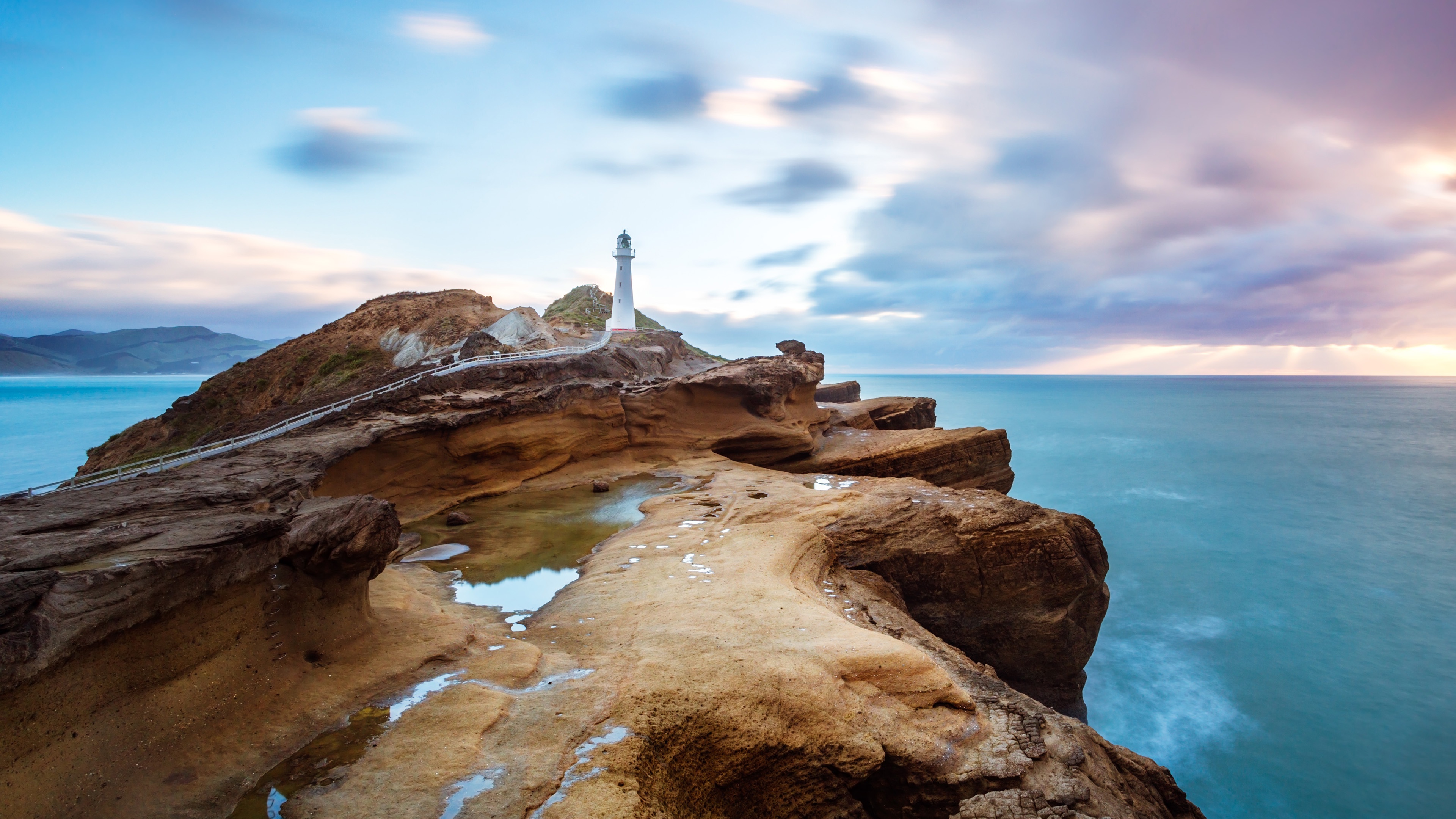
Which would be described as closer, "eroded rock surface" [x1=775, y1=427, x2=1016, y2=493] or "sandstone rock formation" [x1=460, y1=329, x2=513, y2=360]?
"eroded rock surface" [x1=775, y1=427, x2=1016, y2=493]

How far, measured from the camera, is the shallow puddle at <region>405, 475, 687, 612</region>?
1008 cm

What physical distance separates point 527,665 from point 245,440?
10.9 metres

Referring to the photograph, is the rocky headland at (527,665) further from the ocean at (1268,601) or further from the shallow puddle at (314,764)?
the ocean at (1268,601)

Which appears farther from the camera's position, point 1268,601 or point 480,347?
point 1268,601

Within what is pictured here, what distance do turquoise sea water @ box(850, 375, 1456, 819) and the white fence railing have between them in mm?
22880

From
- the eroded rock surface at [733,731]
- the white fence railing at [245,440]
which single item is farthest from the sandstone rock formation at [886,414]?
the eroded rock surface at [733,731]

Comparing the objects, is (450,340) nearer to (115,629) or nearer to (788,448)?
(788,448)

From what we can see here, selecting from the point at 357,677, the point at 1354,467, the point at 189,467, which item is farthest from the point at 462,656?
the point at 1354,467

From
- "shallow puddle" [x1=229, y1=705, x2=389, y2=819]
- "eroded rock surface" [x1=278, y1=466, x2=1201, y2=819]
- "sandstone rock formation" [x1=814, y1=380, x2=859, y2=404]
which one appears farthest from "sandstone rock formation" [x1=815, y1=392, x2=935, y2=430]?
"shallow puddle" [x1=229, y1=705, x2=389, y2=819]

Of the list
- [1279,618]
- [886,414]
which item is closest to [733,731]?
[886,414]

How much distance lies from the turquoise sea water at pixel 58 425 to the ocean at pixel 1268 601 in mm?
396

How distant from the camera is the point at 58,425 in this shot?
61594 millimetres

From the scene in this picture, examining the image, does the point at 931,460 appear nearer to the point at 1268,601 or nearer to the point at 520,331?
the point at 1268,601

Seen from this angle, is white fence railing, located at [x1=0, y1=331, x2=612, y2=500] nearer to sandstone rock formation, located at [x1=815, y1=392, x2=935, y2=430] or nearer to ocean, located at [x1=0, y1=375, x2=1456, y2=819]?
sandstone rock formation, located at [x1=815, y1=392, x2=935, y2=430]
